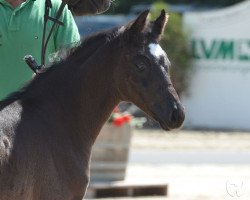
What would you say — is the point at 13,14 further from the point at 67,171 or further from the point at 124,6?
the point at 124,6

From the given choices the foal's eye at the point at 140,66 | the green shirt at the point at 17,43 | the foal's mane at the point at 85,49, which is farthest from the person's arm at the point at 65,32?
the foal's eye at the point at 140,66

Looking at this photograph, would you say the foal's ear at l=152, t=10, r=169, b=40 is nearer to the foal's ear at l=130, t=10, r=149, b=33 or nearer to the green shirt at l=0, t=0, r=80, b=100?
the foal's ear at l=130, t=10, r=149, b=33

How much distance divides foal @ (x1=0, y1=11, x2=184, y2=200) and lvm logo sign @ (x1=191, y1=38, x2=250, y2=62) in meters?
16.7

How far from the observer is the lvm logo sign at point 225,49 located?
21062 millimetres

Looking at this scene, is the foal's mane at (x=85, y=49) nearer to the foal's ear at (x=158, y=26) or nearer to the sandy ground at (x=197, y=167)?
the foal's ear at (x=158, y=26)

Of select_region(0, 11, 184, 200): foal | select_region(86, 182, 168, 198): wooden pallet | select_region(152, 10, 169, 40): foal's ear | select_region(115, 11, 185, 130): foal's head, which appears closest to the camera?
select_region(0, 11, 184, 200): foal

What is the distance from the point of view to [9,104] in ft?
14.5

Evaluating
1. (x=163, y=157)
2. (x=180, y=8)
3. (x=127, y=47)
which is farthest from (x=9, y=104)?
(x=180, y=8)

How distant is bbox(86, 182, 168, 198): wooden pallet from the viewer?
958cm

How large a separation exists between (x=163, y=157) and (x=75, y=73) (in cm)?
1001

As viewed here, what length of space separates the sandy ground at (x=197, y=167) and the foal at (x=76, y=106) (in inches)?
69.4

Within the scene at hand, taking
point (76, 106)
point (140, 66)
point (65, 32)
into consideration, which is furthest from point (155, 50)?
point (65, 32)

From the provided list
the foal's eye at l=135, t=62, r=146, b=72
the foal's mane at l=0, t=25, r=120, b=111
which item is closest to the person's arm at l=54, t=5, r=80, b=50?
the foal's mane at l=0, t=25, r=120, b=111

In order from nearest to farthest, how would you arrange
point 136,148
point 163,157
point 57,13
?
point 57,13 < point 163,157 < point 136,148
